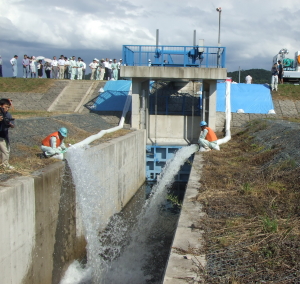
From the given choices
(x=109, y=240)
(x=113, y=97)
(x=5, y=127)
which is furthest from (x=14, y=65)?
(x=5, y=127)

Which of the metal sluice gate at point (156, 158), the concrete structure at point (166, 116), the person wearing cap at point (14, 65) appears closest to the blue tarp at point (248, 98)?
the concrete structure at point (166, 116)

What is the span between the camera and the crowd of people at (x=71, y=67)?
88.8ft

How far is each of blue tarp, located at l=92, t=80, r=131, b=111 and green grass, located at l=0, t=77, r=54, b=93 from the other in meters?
4.33

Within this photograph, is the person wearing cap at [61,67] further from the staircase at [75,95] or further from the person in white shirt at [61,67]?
the staircase at [75,95]

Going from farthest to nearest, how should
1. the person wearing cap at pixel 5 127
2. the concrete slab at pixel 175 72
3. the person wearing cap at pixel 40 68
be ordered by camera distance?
the person wearing cap at pixel 40 68 → the concrete slab at pixel 175 72 → the person wearing cap at pixel 5 127

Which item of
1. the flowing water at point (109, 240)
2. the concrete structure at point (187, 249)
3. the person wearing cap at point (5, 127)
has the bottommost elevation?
the flowing water at point (109, 240)

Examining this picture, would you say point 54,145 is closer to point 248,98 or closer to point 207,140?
point 207,140

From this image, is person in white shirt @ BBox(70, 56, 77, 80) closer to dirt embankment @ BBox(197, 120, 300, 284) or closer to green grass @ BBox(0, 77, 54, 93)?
green grass @ BBox(0, 77, 54, 93)

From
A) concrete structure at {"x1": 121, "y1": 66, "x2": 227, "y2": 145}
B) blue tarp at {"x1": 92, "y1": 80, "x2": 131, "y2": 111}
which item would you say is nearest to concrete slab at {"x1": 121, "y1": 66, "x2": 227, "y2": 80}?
concrete structure at {"x1": 121, "y1": 66, "x2": 227, "y2": 145}

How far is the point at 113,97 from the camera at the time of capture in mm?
22500

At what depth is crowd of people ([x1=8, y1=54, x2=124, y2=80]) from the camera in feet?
88.8

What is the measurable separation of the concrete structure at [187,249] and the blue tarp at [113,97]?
1522 cm

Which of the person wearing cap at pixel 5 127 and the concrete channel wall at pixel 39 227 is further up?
the person wearing cap at pixel 5 127

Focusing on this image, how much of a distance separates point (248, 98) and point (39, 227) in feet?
56.4
